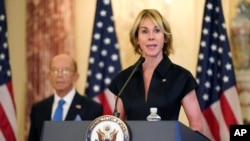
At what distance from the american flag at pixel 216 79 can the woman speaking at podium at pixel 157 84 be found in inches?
88.4

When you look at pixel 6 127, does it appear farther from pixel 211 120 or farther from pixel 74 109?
pixel 211 120

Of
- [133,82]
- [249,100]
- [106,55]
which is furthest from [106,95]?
[133,82]

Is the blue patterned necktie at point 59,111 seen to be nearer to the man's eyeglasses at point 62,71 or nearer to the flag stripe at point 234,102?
the man's eyeglasses at point 62,71

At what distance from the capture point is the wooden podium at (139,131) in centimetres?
203

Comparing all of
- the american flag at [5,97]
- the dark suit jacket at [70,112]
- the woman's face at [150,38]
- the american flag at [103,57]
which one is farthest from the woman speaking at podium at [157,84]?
the american flag at [5,97]

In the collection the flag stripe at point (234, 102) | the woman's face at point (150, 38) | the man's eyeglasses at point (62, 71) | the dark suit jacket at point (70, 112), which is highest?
the woman's face at point (150, 38)

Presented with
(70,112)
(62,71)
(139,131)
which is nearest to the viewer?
(139,131)

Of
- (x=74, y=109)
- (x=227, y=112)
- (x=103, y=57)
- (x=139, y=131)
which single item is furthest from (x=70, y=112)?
(x=139, y=131)

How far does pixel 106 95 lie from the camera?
17.6ft

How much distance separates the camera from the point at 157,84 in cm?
284

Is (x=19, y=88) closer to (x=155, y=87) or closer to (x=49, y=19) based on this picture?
(x=49, y=19)

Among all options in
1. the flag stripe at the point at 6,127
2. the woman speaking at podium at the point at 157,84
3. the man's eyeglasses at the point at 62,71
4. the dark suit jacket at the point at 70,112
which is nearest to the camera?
the woman speaking at podium at the point at 157,84

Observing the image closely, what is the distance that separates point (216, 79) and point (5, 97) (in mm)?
2052

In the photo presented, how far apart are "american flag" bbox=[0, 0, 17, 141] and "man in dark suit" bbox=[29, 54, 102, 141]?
1093 mm
